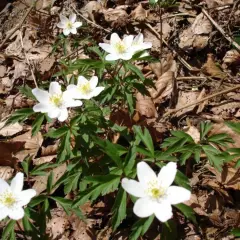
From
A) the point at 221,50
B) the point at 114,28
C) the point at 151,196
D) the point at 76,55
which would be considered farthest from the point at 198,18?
the point at 151,196

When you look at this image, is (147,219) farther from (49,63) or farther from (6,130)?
(49,63)

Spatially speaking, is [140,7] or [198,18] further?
[140,7]

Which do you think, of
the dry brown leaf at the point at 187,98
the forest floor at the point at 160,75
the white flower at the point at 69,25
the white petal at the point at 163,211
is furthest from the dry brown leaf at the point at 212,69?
the white petal at the point at 163,211

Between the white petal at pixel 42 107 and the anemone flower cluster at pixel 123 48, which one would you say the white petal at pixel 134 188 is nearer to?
the white petal at pixel 42 107

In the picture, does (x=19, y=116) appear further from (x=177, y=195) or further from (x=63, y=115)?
(x=177, y=195)

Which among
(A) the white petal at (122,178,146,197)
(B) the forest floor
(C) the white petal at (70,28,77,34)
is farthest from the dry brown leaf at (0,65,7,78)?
(A) the white petal at (122,178,146,197)

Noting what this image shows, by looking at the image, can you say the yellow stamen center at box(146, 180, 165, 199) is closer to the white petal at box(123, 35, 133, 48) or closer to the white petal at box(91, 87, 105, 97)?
the white petal at box(91, 87, 105, 97)
